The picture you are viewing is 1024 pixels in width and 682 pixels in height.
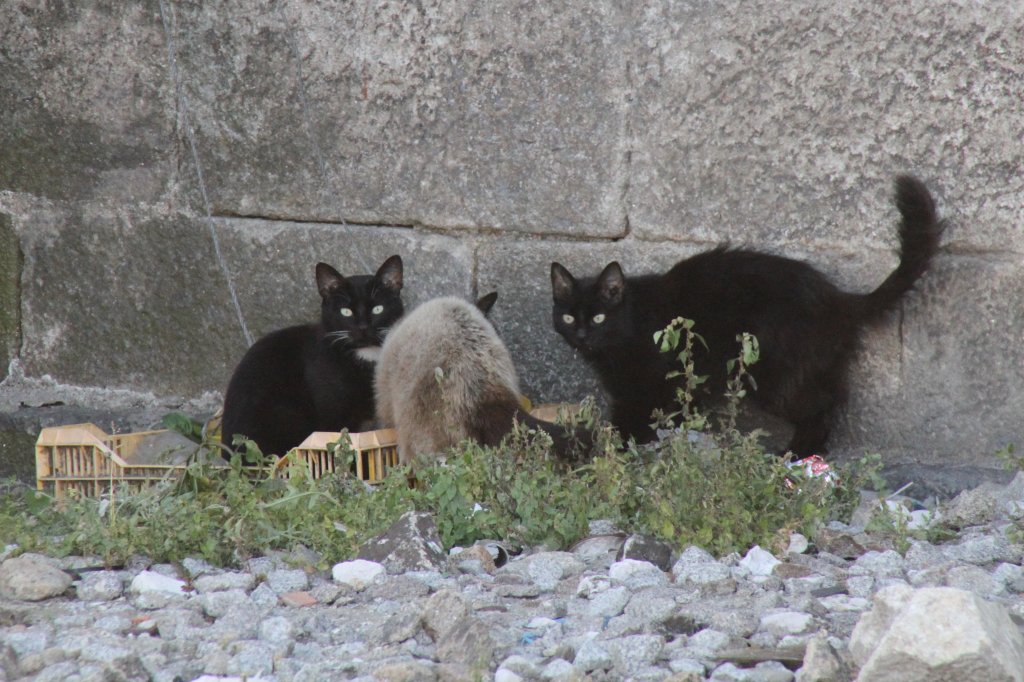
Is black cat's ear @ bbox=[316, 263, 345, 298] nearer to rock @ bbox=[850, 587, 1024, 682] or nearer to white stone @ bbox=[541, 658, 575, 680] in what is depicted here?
white stone @ bbox=[541, 658, 575, 680]

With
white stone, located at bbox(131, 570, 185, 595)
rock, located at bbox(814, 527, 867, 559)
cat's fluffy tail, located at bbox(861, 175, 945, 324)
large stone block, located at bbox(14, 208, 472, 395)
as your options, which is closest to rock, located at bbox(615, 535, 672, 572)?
rock, located at bbox(814, 527, 867, 559)

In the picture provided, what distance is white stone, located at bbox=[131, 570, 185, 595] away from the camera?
8.65 feet

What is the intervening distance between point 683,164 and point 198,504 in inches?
76.5

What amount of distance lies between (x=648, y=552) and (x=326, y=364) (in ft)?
5.93

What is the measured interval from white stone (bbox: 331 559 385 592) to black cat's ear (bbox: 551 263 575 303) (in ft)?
5.15


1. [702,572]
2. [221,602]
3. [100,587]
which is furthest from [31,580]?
[702,572]

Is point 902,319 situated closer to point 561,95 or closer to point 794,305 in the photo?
point 794,305

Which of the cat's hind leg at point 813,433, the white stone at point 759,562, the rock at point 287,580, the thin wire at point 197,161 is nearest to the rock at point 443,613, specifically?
the rock at point 287,580

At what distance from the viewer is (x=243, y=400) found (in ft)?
13.4

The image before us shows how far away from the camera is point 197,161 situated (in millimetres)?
4543

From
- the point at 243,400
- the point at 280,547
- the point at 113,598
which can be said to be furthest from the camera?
the point at 243,400

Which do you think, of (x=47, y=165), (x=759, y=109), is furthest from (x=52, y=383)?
(x=759, y=109)

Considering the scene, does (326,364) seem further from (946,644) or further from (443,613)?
(946,644)

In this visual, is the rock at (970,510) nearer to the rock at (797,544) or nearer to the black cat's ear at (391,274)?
the rock at (797,544)
